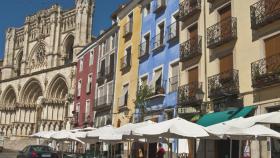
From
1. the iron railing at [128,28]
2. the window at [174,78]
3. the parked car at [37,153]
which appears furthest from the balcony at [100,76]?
the window at [174,78]

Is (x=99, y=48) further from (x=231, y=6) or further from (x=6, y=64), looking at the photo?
(x=6, y=64)

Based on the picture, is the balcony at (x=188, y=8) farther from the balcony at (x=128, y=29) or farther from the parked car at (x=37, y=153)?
the parked car at (x=37, y=153)

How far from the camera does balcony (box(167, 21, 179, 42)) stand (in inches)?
1012

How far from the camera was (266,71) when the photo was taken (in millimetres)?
17359

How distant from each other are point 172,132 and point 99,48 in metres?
28.2

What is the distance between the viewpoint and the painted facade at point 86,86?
4215 centimetres

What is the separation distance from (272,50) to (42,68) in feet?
183

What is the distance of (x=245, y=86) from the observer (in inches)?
731

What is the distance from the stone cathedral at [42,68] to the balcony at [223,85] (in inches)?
1411

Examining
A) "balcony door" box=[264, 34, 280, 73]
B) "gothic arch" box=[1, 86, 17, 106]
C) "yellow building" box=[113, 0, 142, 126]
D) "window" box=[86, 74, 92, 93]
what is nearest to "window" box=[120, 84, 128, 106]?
"yellow building" box=[113, 0, 142, 126]

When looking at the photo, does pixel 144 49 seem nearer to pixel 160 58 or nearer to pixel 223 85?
pixel 160 58

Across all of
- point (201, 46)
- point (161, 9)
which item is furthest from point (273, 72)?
point (161, 9)

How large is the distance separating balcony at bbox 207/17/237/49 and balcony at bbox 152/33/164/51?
6.15 metres

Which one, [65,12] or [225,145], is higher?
[65,12]
